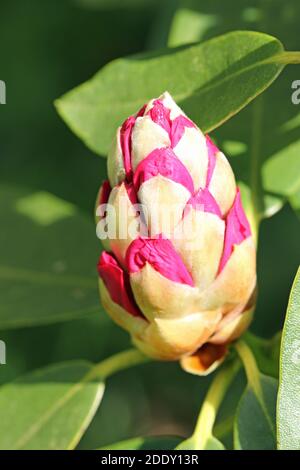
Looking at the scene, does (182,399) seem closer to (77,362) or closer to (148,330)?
(77,362)

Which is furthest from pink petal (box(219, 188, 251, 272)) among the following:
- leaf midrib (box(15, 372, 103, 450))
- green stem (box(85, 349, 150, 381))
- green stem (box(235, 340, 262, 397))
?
leaf midrib (box(15, 372, 103, 450))

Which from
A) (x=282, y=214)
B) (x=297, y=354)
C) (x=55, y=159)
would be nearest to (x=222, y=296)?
(x=297, y=354)

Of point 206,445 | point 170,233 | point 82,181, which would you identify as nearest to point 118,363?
point 206,445

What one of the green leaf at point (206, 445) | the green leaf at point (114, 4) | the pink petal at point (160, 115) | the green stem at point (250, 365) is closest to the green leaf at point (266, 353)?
the green stem at point (250, 365)

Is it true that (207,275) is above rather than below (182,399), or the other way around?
above

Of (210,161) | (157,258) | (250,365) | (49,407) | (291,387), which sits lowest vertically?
(49,407)

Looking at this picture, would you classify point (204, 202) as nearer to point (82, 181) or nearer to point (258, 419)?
point (258, 419)

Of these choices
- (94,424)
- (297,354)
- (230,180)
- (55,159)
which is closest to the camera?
(297,354)

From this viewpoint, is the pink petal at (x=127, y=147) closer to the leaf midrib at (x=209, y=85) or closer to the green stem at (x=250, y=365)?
the leaf midrib at (x=209, y=85)
